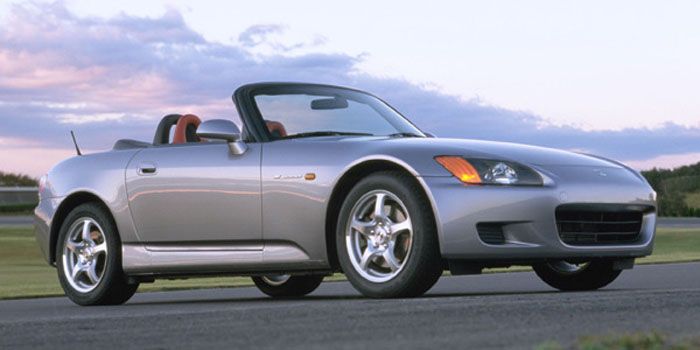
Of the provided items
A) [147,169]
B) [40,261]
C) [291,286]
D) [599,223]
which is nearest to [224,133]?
[147,169]

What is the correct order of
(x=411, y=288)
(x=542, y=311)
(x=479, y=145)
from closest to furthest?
(x=542, y=311) → (x=411, y=288) → (x=479, y=145)

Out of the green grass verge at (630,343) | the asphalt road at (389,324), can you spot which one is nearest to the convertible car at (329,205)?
the asphalt road at (389,324)

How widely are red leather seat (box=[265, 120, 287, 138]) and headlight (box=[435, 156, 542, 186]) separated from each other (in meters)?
1.61

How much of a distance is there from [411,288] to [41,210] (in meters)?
4.01

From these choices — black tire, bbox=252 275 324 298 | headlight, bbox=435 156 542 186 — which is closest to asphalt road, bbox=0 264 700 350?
headlight, bbox=435 156 542 186

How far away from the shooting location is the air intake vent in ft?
25.4

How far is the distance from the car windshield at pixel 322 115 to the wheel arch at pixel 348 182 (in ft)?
2.70

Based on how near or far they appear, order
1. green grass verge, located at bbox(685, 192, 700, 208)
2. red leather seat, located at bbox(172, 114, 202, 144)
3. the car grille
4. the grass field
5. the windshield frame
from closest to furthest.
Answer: the car grille
the windshield frame
red leather seat, located at bbox(172, 114, 202, 144)
the grass field
green grass verge, located at bbox(685, 192, 700, 208)

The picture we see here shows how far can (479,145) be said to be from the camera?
27.1ft

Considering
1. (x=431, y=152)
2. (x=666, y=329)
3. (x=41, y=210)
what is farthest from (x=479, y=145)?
(x=41, y=210)

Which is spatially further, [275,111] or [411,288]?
[275,111]

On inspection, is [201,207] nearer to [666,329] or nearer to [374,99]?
[374,99]

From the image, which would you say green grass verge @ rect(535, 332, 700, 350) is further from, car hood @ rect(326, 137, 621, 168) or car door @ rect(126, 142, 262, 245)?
car door @ rect(126, 142, 262, 245)

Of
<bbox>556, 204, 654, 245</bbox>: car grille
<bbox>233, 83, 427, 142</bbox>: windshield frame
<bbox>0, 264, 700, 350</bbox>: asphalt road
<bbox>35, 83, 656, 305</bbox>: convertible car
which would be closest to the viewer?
<bbox>0, 264, 700, 350</bbox>: asphalt road
